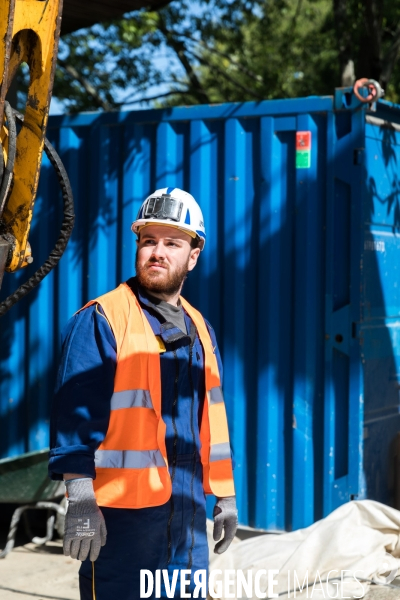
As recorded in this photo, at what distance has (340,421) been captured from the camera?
529cm

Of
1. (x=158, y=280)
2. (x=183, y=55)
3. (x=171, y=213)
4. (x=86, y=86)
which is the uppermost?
(x=183, y=55)

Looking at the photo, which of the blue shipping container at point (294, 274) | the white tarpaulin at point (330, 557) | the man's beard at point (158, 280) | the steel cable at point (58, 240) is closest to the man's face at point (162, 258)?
the man's beard at point (158, 280)

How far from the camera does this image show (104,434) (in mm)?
2871

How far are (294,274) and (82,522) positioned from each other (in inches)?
120

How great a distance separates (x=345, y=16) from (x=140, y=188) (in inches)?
223

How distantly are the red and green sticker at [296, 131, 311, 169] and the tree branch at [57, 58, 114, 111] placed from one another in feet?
27.0

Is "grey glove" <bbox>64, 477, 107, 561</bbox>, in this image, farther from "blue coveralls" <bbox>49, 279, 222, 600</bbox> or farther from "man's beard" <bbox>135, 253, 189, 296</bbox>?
"man's beard" <bbox>135, 253, 189, 296</bbox>

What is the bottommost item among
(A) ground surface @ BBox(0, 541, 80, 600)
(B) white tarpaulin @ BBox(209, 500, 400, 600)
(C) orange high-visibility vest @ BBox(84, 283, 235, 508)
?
(A) ground surface @ BBox(0, 541, 80, 600)

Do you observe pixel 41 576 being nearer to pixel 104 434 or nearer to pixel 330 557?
pixel 330 557

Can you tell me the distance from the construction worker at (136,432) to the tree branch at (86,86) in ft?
34.3

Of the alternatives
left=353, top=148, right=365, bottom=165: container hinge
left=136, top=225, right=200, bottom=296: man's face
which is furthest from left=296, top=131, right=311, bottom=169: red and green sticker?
left=136, top=225, right=200, bottom=296: man's face

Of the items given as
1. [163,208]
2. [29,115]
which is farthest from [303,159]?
[29,115]

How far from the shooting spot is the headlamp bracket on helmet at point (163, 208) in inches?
128

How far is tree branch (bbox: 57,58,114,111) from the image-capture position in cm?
1310
